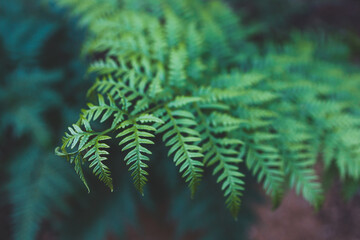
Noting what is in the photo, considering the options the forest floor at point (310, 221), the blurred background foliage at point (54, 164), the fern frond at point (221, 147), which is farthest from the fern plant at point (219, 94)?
the forest floor at point (310, 221)

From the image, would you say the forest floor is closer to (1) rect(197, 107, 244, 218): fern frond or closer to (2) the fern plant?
(2) the fern plant

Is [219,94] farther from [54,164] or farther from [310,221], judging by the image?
[310,221]

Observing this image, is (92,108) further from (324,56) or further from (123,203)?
(324,56)

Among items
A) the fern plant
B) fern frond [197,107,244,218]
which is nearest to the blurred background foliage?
the fern plant

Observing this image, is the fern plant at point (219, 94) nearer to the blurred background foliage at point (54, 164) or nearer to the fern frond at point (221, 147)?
the fern frond at point (221, 147)

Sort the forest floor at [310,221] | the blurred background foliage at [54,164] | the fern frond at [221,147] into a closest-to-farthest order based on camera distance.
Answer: the fern frond at [221,147] → the blurred background foliage at [54,164] → the forest floor at [310,221]

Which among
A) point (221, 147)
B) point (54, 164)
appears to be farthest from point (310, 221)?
point (54, 164)
